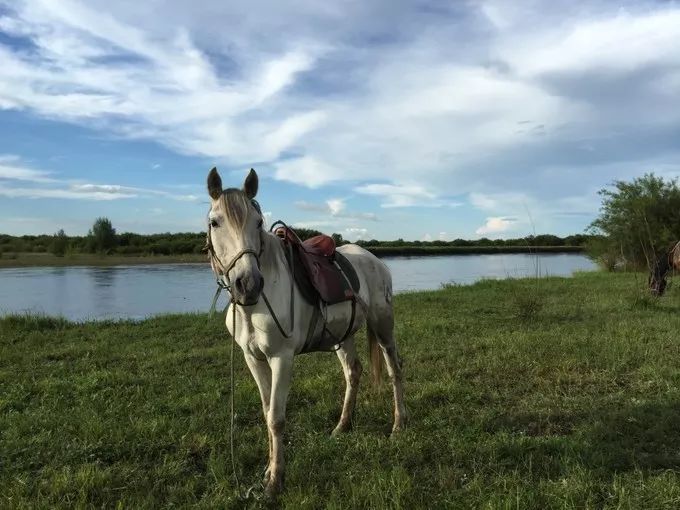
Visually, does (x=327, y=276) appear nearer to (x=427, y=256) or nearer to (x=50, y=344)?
(x=50, y=344)

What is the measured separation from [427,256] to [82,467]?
5297 centimetres

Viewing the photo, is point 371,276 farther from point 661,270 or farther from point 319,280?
point 661,270

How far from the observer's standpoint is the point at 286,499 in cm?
292

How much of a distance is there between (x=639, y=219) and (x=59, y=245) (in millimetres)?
42866

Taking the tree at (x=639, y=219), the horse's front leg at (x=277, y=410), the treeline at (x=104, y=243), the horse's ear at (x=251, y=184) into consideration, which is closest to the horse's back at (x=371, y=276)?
the horse's front leg at (x=277, y=410)

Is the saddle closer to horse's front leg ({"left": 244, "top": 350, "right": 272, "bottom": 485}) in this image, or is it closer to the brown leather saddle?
the brown leather saddle

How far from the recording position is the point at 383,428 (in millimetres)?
4219

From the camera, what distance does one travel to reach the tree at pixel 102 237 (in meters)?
42.4

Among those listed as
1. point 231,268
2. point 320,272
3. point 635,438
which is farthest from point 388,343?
point 231,268

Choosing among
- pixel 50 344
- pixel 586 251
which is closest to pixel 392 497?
pixel 50 344

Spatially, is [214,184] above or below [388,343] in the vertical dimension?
above

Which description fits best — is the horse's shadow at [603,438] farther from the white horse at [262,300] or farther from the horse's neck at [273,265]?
the horse's neck at [273,265]

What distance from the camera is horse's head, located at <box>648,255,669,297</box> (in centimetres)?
1272

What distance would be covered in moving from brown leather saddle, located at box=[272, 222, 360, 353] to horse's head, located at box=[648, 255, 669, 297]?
11723 mm
